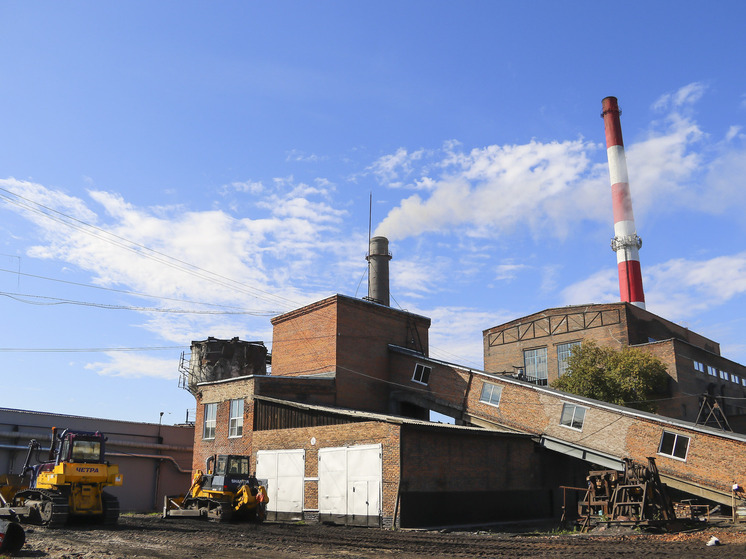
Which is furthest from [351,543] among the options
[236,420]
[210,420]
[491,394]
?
[210,420]

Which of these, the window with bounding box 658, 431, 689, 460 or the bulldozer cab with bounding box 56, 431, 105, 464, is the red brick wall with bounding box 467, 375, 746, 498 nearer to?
the window with bounding box 658, 431, 689, 460

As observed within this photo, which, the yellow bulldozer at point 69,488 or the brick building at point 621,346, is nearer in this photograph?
Result: the yellow bulldozer at point 69,488

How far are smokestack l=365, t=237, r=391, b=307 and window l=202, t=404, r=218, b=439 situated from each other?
1212cm

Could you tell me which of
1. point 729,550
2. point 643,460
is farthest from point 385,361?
point 729,550

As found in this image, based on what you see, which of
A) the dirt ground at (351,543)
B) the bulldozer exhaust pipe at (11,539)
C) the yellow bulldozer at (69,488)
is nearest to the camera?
the bulldozer exhaust pipe at (11,539)

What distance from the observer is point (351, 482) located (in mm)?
22484

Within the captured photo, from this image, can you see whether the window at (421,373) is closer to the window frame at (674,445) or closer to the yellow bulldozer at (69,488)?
the window frame at (674,445)

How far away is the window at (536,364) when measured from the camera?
47156 mm

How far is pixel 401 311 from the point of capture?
36812 millimetres

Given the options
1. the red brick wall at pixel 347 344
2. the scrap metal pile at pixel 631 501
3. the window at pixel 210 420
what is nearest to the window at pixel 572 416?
the scrap metal pile at pixel 631 501

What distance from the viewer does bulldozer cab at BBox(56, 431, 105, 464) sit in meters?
18.9

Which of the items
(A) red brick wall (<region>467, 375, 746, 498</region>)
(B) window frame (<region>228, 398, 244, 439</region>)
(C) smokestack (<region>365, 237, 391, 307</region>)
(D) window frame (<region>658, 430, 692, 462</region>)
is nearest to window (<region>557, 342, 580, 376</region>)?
(C) smokestack (<region>365, 237, 391, 307</region>)

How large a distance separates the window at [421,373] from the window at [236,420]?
9.78 metres

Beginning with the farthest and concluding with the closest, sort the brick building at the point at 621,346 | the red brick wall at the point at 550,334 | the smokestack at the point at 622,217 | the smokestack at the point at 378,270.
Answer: the smokestack at the point at 622,217
the red brick wall at the point at 550,334
the brick building at the point at 621,346
the smokestack at the point at 378,270
